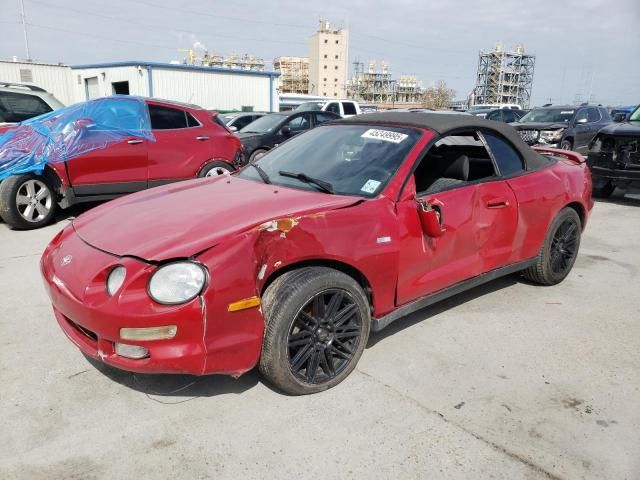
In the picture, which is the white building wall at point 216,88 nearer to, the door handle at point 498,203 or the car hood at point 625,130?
the car hood at point 625,130

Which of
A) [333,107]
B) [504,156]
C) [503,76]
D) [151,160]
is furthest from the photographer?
[503,76]

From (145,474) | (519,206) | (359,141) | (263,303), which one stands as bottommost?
(145,474)

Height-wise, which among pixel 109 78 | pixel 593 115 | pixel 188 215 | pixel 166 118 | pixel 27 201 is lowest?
pixel 27 201

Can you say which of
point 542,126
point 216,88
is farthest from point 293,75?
point 542,126

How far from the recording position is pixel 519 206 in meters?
3.87

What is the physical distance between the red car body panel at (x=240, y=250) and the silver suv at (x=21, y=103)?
572 centimetres

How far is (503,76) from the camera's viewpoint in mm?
126312

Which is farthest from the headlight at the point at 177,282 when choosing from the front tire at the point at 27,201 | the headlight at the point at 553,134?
the headlight at the point at 553,134

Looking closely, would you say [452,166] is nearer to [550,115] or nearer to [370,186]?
[370,186]

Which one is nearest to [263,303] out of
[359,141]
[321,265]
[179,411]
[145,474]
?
[321,265]

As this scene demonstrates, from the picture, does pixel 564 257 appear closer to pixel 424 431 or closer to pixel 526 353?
pixel 526 353

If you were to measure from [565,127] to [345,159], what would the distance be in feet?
42.0

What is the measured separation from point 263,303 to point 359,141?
157 centimetres

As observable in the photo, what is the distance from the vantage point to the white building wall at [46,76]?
2377 centimetres
